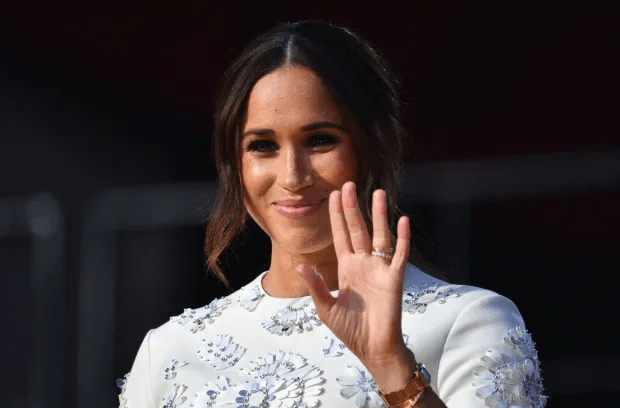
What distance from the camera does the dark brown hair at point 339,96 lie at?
1980 mm

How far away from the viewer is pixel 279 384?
1.91 metres

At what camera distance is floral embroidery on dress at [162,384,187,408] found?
2.02 meters

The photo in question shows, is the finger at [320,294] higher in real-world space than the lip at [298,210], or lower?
lower

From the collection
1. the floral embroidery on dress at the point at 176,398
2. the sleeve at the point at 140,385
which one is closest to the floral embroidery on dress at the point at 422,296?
the floral embroidery on dress at the point at 176,398

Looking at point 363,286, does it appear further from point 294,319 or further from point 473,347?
point 294,319

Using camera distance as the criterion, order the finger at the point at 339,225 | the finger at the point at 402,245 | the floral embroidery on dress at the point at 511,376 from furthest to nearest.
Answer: the floral embroidery on dress at the point at 511,376, the finger at the point at 339,225, the finger at the point at 402,245

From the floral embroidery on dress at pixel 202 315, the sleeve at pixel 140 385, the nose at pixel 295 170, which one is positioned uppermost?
the nose at pixel 295 170

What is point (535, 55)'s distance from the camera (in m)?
3.56

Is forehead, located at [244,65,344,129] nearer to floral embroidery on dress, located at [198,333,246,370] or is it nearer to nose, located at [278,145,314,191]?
nose, located at [278,145,314,191]

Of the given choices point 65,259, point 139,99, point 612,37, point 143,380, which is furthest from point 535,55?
point 143,380

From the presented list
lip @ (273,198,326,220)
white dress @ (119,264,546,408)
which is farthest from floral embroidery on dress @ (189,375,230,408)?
lip @ (273,198,326,220)

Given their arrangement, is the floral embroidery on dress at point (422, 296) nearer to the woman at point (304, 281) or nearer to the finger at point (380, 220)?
the woman at point (304, 281)

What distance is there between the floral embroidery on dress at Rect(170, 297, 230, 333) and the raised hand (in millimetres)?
648

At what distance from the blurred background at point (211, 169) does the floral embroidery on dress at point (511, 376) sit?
3.48 feet
